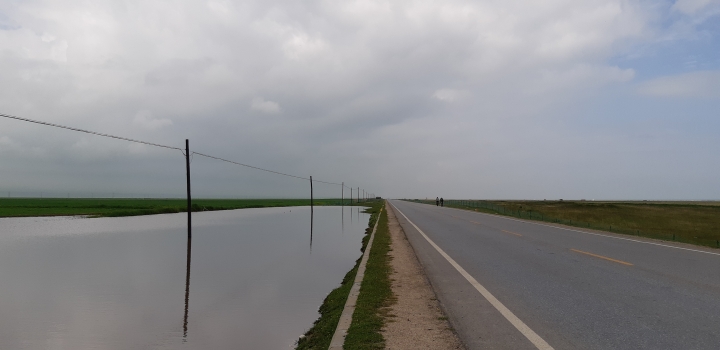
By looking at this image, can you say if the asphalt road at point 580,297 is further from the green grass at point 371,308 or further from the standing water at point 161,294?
the standing water at point 161,294

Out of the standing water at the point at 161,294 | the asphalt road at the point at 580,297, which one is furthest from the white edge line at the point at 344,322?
the asphalt road at the point at 580,297

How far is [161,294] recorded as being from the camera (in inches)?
477

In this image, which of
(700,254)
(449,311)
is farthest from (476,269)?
(700,254)

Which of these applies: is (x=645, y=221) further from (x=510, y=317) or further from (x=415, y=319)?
(x=415, y=319)

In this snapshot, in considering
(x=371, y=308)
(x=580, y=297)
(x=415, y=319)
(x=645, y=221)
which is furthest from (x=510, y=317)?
(x=645, y=221)

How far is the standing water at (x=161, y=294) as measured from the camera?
844 centimetres

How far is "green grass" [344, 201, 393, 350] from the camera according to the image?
5.66 metres

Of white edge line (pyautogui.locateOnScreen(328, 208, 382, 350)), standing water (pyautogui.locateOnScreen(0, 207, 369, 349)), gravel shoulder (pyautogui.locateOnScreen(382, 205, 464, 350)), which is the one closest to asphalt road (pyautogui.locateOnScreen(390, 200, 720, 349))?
gravel shoulder (pyautogui.locateOnScreen(382, 205, 464, 350))

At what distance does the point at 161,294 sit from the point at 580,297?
10.2m

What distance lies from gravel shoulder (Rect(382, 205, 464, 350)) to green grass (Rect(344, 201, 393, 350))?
0.13 m

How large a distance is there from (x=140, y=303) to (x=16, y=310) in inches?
101

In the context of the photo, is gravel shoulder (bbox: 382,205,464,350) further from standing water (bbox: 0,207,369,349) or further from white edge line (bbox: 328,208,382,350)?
standing water (bbox: 0,207,369,349)

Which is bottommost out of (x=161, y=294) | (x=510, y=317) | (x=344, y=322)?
(x=161, y=294)

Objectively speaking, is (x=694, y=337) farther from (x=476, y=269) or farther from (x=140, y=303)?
(x=140, y=303)
